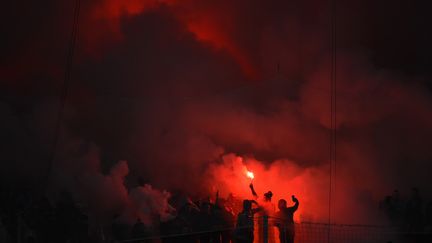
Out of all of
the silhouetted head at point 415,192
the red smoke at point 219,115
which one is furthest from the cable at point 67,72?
the silhouetted head at point 415,192

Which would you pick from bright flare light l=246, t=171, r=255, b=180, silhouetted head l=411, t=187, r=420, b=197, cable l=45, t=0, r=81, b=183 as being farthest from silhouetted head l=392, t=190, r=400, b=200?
cable l=45, t=0, r=81, b=183

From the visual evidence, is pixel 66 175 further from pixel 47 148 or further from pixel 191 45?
pixel 191 45

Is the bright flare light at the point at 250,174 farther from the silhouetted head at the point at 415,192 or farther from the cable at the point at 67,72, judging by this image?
the cable at the point at 67,72

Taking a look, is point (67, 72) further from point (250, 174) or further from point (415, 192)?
point (415, 192)

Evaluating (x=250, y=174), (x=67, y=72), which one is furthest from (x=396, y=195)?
(x=67, y=72)

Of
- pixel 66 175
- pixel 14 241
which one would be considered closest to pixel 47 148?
pixel 66 175

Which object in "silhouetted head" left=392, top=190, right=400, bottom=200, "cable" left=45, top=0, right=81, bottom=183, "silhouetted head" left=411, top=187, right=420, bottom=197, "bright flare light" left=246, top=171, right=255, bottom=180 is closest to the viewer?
"silhouetted head" left=411, top=187, right=420, bottom=197

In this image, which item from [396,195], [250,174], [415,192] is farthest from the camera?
[250,174]

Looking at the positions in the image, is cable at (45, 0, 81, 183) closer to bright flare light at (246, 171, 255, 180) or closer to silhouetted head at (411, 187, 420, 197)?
bright flare light at (246, 171, 255, 180)

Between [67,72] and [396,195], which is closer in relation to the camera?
[396,195]

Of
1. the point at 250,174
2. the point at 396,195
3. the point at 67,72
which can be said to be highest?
the point at 67,72

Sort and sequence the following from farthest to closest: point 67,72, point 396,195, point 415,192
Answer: point 67,72 < point 396,195 < point 415,192

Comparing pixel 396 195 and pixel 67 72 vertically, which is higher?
pixel 67 72

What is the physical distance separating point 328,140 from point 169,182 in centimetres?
357
